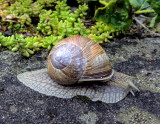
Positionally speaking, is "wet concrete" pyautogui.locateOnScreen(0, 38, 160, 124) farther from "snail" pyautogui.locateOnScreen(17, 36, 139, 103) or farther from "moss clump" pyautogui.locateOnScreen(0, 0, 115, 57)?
"moss clump" pyautogui.locateOnScreen(0, 0, 115, 57)

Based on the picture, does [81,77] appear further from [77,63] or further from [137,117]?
[137,117]

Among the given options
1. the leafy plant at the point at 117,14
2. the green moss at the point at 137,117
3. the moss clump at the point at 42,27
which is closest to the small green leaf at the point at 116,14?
the leafy plant at the point at 117,14

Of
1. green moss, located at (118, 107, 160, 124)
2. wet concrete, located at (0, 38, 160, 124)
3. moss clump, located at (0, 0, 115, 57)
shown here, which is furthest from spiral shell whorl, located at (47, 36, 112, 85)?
moss clump, located at (0, 0, 115, 57)

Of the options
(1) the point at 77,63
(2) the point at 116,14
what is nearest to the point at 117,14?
(2) the point at 116,14

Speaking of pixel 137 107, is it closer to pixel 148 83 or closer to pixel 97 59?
pixel 148 83

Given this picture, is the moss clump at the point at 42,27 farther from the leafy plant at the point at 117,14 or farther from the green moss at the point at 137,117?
the green moss at the point at 137,117
